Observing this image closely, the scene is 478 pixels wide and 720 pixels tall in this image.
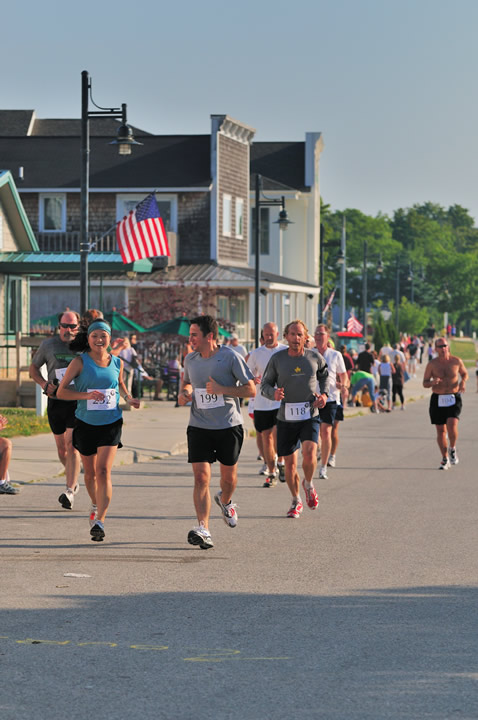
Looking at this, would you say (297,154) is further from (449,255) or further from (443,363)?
(449,255)

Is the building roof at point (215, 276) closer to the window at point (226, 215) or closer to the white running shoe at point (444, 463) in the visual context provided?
the window at point (226, 215)

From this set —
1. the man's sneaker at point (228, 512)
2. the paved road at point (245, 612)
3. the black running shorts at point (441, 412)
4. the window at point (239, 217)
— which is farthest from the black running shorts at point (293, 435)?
the window at point (239, 217)

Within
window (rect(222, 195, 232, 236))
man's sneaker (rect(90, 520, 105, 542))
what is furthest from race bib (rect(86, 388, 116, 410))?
window (rect(222, 195, 232, 236))

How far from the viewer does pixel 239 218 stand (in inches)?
1982

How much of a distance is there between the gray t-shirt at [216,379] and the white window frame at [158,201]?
117 feet

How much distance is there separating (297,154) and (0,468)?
167 feet

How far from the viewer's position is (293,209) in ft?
202

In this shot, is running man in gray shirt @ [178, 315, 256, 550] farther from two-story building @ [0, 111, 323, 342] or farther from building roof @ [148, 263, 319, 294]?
building roof @ [148, 263, 319, 294]

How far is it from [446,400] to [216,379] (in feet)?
27.2

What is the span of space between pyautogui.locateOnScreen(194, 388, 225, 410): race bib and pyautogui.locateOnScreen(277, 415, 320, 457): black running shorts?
2.26 meters

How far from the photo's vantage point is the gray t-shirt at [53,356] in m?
13.4

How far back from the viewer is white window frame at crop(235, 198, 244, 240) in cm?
4997

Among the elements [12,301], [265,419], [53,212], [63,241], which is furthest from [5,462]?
[53,212]

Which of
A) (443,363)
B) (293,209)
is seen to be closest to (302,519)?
(443,363)
